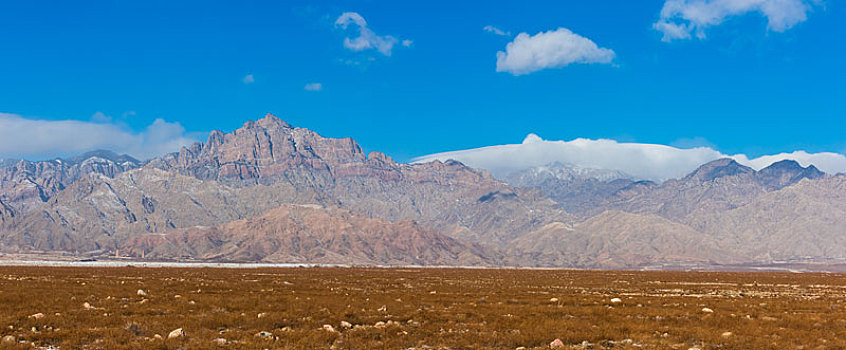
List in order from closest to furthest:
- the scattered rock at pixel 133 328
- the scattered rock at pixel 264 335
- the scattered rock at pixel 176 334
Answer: the scattered rock at pixel 176 334 < the scattered rock at pixel 264 335 < the scattered rock at pixel 133 328

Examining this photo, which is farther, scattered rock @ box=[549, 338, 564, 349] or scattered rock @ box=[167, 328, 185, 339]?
scattered rock @ box=[167, 328, 185, 339]

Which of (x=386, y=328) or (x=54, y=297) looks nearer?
(x=386, y=328)

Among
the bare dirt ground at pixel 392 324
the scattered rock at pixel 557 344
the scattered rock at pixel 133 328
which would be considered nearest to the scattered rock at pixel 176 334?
the bare dirt ground at pixel 392 324

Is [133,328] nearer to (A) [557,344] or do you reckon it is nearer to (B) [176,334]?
(B) [176,334]

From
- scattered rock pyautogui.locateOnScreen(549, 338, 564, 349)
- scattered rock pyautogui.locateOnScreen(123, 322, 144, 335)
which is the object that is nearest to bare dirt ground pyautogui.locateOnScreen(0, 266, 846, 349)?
scattered rock pyautogui.locateOnScreen(123, 322, 144, 335)

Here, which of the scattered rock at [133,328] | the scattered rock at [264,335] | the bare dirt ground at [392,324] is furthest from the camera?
the scattered rock at [133,328]

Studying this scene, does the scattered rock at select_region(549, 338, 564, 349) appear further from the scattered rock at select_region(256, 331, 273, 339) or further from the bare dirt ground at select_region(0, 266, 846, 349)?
the scattered rock at select_region(256, 331, 273, 339)

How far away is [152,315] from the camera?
27.2 metres

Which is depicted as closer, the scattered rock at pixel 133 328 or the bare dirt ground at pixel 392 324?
the bare dirt ground at pixel 392 324

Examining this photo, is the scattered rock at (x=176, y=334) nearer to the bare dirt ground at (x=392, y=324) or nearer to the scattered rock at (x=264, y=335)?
the bare dirt ground at (x=392, y=324)

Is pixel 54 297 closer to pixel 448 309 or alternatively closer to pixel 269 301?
pixel 269 301

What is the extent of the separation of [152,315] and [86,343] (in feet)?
20.9

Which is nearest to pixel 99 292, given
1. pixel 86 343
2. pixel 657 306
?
pixel 86 343

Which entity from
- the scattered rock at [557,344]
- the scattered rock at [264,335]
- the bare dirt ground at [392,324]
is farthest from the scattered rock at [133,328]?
the scattered rock at [557,344]
